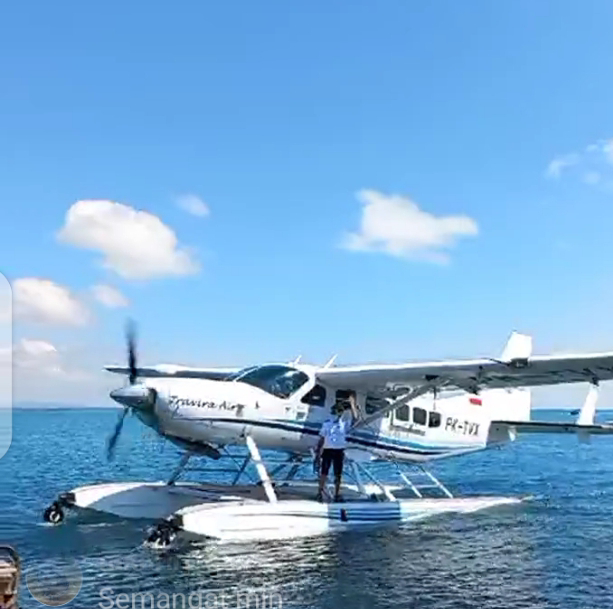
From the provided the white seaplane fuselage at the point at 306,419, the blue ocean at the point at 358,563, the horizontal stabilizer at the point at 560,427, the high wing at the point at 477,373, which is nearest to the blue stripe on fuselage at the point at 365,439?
the white seaplane fuselage at the point at 306,419

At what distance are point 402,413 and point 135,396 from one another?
6.40m

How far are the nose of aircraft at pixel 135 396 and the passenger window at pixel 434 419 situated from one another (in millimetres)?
7075

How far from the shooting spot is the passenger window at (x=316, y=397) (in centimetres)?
1664

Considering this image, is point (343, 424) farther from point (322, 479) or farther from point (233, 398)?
point (233, 398)

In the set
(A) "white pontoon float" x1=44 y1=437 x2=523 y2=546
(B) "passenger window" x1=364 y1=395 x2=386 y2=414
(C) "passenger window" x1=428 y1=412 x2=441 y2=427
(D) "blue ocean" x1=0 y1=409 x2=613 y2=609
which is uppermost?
(B) "passenger window" x1=364 y1=395 x2=386 y2=414

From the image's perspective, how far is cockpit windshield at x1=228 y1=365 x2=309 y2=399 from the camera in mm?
16297

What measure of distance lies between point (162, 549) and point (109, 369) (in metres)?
7.74

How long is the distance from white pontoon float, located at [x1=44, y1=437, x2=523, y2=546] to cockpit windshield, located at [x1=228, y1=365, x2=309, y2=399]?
1.10 m

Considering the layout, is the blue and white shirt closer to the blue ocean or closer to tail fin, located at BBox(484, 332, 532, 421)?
the blue ocean

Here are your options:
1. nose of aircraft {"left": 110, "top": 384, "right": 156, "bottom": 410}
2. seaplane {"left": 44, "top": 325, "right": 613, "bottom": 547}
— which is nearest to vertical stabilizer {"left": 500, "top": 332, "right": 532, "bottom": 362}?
seaplane {"left": 44, "top": 325, "right": 613, "bottom": 547}

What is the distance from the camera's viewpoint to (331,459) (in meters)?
16.3

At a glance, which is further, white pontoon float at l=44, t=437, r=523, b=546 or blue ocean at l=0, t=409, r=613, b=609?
white pontoon float at l=44, t=437, r=523, b=546

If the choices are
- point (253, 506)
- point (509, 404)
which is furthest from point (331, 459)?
point (509, 404)

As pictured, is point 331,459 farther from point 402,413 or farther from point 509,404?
point 509,404
